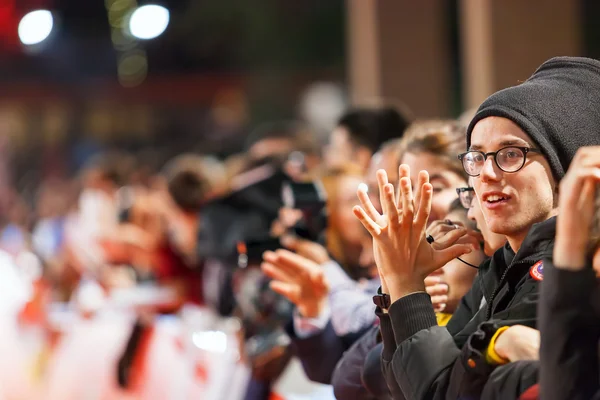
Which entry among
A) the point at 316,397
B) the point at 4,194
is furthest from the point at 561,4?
the point at 4,194

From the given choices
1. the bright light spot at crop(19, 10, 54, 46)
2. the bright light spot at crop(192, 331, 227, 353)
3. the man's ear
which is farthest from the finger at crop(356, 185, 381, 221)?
the bright light spot at crop(19, 10, 54, 46)

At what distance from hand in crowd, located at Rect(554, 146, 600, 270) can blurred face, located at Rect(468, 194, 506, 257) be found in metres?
0.63

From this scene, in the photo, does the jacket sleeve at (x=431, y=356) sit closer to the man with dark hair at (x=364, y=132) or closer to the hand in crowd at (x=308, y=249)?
the hand in crowd at (x=308, y=249)

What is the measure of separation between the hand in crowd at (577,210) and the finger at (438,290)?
954mm

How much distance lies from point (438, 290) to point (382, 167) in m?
0.83

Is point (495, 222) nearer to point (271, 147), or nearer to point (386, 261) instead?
point (386, 261)

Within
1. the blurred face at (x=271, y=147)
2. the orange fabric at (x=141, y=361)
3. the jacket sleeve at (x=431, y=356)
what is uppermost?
the jacket sleeve at (x=431, y=356)

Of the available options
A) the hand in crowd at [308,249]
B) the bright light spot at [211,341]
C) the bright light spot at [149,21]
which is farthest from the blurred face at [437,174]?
the bright light spot at [149,21]

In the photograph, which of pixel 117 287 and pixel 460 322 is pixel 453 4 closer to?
pixel 117 287

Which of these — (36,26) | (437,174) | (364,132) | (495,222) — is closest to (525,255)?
(495,222)

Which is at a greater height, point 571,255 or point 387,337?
point 571,255

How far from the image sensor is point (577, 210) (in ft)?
5.94

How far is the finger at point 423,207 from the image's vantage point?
2301 mm

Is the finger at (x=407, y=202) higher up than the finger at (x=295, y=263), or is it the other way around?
the finger at (x=407, y=202)
